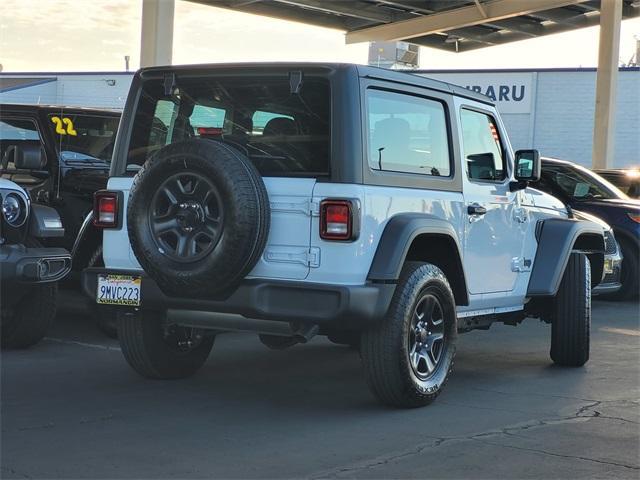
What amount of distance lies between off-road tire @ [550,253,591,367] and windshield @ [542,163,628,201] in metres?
4.76

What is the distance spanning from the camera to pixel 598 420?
604 centimetres

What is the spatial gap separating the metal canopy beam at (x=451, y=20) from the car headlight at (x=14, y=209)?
15.9 metres

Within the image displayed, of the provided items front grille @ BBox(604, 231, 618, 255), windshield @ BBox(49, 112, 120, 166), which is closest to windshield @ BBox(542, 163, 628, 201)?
front grille @ BBox(604, 231, 618, 255)

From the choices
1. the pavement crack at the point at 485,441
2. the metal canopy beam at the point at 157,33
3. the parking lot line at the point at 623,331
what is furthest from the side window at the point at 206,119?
the metal canopy beam at the point at 157,33

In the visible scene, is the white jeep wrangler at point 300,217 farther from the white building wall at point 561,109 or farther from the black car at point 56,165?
the white building wall at point 561,109

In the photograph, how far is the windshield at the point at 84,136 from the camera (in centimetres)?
889

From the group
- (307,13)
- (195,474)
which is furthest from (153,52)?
(195,474)

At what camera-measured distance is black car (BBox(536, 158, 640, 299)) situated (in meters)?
12.5

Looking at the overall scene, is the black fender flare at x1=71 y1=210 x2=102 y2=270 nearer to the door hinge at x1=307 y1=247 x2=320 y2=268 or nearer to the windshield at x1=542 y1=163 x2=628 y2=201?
the door hinge at x1=307 y1=247 x2=320 y2=268

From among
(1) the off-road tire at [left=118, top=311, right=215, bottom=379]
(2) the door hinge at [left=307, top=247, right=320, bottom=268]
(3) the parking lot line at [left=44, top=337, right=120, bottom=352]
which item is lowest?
(3) the parking lot line at [left=44, top=337, right=120, bottom=352]

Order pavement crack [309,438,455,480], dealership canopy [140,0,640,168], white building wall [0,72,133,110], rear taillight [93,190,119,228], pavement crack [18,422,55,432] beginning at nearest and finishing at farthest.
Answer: pavement crack [309,438,455,480]
pavement crack [18,422,55,432]
rear taillight [93,190,119,228]
dealership canopy [140,0,640,168]
white building wall [0,72,133,110]

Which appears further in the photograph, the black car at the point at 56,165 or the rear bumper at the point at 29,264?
the black car at the point at 56,165

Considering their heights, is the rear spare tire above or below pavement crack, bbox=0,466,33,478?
above

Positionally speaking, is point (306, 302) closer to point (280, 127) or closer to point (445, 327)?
point (280, 127)
